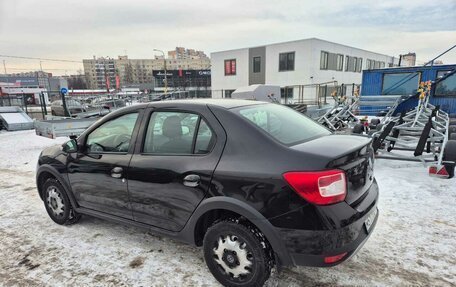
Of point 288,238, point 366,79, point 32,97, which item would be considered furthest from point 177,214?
point 32,97

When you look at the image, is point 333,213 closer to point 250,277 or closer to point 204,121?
point 250,277

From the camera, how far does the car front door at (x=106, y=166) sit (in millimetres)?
3139

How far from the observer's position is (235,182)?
236cm

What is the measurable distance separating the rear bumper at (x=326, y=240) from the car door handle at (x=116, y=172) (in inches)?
69.3

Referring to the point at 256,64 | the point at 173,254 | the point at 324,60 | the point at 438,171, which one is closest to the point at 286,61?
the point at 256,64

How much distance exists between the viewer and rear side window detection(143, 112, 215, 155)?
2.66 m

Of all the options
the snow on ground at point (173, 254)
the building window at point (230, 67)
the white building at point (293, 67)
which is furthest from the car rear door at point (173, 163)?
the building window at point (230, 67)

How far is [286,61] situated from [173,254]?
31.3m

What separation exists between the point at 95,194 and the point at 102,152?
0.50m

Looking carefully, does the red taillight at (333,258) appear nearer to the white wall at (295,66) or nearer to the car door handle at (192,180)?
the car door handle at (192,180)

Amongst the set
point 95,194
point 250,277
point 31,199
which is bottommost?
point 31,199

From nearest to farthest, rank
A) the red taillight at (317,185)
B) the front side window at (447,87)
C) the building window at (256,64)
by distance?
the red taillight at (317,185)
the front side window at (447,87)
the building window at (256,64)

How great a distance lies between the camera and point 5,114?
1541cm

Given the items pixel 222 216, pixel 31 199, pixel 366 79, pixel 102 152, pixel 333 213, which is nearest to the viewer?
pixel 333 213
